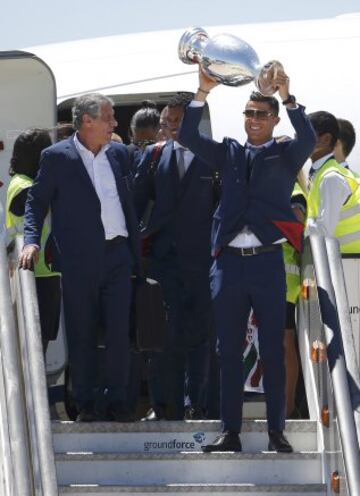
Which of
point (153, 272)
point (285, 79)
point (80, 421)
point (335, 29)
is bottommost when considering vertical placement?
point (80, 421)

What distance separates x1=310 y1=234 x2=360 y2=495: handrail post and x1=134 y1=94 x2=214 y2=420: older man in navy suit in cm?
102

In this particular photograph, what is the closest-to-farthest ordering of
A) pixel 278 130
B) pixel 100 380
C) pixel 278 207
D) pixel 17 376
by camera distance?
1. pixel 17 376
2. pixel 278 207
3. pixel 100 380
4. pixel 278 130

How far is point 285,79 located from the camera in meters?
8.48

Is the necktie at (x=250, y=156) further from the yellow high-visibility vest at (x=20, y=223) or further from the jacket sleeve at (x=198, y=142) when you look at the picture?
the yellow high-visibility vest at (x=20, y=223)

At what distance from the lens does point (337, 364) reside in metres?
8.17

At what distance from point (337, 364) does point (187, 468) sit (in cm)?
112

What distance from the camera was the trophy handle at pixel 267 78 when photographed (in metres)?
8.45

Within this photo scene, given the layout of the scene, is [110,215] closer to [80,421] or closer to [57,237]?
[57,237]

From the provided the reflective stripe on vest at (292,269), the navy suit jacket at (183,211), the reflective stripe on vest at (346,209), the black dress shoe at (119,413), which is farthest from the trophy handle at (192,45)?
the black dress shoe at (119,413)

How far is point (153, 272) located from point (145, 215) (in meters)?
0.43

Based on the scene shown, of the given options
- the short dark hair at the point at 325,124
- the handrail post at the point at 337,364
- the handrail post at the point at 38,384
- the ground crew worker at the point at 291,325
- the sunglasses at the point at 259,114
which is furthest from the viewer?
the short dark hair at the point at 325,124

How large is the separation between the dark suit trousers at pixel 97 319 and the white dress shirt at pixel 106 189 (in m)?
0.12

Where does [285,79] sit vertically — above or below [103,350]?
above

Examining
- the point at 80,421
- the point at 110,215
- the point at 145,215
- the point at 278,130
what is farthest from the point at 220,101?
the point at 80,421
